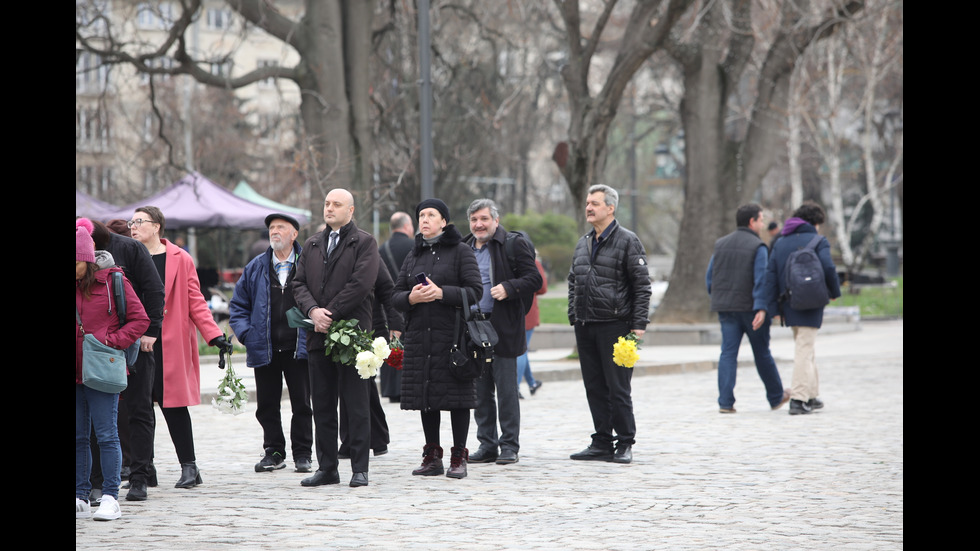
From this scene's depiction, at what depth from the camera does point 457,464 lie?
8.68 metres

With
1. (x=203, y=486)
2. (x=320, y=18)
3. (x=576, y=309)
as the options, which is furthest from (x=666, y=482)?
(x=320, y=18)

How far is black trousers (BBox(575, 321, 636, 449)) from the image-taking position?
944 centimetres

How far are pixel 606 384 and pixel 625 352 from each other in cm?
59

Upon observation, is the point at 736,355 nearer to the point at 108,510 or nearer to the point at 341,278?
the point at 341,278

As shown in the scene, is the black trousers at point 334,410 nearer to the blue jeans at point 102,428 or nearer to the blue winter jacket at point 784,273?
the blue jeans at point 102,428

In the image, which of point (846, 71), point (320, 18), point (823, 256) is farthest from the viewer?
point (846, 71)

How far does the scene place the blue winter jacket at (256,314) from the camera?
9.08 meters

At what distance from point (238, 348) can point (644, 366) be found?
687 centimetres

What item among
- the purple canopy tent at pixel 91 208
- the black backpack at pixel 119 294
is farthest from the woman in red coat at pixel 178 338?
the purple canopy tent at pixel 91 208

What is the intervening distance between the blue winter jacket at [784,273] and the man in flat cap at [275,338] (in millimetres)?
4898

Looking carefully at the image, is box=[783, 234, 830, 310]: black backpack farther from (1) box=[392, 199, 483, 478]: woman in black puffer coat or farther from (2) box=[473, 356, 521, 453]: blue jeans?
(1) box=[392, 199, 483, 478]: woman in black puffer coat

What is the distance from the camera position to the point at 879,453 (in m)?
9.55

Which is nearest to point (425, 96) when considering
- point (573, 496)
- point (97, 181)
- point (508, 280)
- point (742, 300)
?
point (742, 300)
